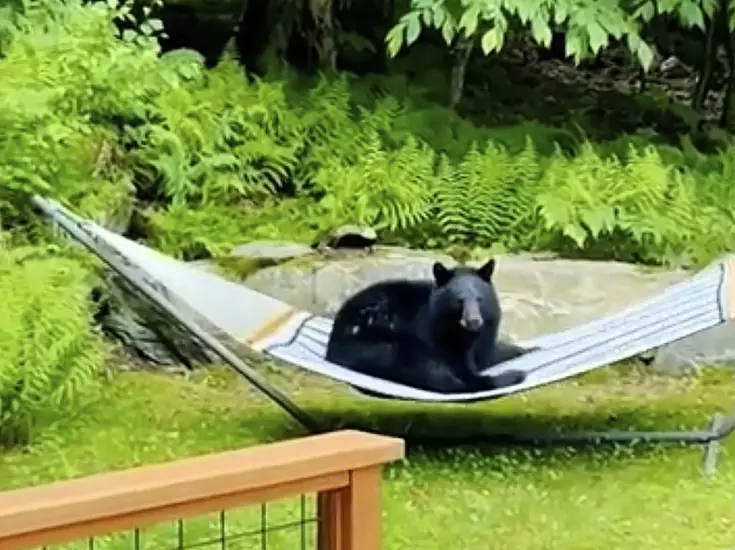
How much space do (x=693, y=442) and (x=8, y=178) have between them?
7.17ft

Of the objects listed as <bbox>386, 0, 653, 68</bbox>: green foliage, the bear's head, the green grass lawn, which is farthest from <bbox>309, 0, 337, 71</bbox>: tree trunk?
the bear's head

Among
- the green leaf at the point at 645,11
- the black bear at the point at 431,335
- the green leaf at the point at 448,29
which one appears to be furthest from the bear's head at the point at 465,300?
the green leaf at the point at 645,11

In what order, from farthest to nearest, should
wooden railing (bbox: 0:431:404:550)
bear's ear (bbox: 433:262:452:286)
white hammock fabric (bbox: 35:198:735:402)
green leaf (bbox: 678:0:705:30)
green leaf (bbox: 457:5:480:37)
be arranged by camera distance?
green leaf (bbox: 678:0:705:30) → green leaf (bbox: 457:5:480:37) → bear's ear (bbox: 433:262:452:286) → white hammock fabric (bbox: 35:198:735:402) → wooden railing (bbox: 0:431:404:550)

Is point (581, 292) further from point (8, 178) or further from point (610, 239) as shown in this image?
point (8, 178)

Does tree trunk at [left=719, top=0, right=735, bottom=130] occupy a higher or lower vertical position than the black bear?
higher

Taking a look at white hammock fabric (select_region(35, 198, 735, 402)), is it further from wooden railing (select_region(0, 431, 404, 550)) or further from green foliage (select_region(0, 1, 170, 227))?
wooden railing (select_region(0, 431, 404, 550))

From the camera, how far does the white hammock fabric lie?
4.33 m

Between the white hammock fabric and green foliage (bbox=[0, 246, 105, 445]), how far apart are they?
0.83 ft

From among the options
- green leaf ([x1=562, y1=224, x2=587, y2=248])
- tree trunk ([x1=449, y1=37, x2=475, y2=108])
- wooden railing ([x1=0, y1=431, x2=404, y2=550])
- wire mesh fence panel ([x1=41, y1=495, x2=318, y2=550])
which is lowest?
wire mesh fence panel ([x1=41, y1=495, x2=318, y2=550])

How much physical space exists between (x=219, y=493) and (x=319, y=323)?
2.35m

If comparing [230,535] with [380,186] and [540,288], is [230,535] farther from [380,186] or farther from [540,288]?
[380,186]

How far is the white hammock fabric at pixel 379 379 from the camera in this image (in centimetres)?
433

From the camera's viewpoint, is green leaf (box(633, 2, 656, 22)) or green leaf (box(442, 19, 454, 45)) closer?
green leaf (box(442, 19, 454, 45))

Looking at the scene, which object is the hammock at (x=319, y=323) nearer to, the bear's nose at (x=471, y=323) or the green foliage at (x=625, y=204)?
the bear's nose at (x=471, y=323)
